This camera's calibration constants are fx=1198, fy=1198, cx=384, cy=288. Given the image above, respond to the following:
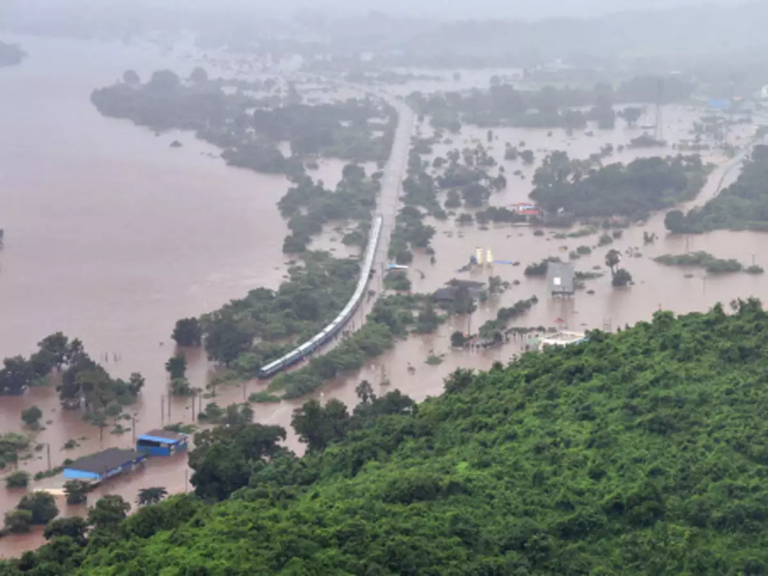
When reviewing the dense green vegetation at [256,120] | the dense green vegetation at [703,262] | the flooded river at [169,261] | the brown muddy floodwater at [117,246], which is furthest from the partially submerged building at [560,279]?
the dense green vegetation at [256,120]

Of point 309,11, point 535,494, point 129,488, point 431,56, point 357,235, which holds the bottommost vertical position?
point 129,488

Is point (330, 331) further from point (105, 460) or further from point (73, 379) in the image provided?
point (105, 460)

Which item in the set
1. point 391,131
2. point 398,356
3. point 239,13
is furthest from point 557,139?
point 239,13

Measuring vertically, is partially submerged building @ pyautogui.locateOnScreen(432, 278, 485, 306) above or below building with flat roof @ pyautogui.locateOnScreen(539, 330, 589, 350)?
above

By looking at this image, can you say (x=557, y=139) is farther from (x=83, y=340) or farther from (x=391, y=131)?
(x=83, y=340)

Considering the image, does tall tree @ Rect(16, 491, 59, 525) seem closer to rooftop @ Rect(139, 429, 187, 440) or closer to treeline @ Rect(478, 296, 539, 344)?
rooftop @ Rect(139, 429, 187, 440)

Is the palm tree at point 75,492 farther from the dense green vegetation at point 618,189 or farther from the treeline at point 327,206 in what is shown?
the dense green vegetation at point 618,189

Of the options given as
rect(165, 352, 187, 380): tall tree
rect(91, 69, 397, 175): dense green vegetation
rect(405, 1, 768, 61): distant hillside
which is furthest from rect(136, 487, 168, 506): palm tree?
rect(405, 1, 768, 61): distant hillside

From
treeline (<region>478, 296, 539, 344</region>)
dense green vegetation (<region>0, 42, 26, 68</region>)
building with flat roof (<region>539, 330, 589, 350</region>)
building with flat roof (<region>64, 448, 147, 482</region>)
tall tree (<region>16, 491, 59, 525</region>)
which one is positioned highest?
dense green vegetation (<region>0, 42, 26, 68</region>)
